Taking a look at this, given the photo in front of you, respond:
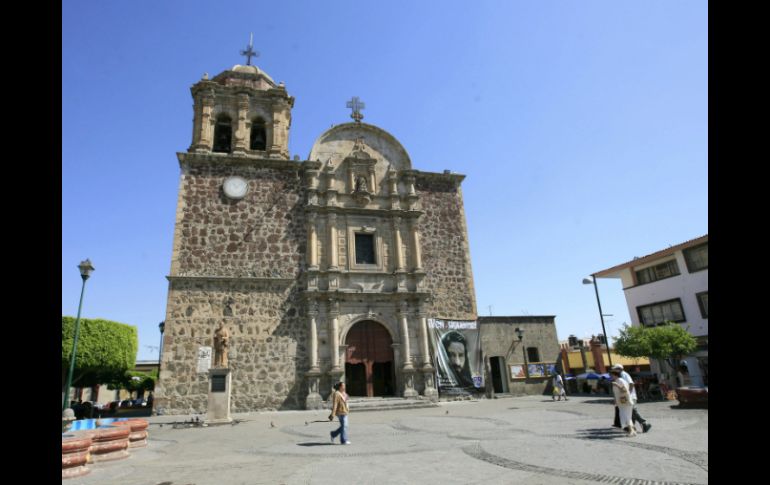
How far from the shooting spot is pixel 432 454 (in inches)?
298

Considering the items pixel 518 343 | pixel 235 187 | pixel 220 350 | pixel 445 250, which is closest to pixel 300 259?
pixel 235 187

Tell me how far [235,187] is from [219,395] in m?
9.66

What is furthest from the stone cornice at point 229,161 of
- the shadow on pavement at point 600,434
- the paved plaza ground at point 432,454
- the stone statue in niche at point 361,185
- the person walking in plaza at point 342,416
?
the shadow on pavement at point 600,434

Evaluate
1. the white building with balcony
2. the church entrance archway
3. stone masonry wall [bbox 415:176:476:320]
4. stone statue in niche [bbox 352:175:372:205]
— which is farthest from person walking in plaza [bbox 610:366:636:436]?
the white building with balcony

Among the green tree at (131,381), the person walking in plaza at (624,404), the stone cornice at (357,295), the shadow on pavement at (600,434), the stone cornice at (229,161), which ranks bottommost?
the shadow on pavement at (600,434)

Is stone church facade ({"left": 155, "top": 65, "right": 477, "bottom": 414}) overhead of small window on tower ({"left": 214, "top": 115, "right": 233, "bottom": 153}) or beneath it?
beneath

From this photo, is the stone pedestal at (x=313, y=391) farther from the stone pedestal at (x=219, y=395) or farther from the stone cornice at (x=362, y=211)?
the stone cornice at (x=362, y=211)

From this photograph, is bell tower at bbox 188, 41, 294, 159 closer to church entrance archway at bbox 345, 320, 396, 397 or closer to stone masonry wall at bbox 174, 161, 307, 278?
stone masonry wall at bbox 174, 161, 307, 278

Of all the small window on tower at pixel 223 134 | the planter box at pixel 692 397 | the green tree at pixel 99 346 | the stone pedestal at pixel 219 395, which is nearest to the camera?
the planter box at pixel 692 397

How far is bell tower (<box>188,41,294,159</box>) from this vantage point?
21.1m

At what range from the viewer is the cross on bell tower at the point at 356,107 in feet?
76.8

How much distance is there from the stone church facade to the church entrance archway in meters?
0.05

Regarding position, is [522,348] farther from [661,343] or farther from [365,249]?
[365,249]

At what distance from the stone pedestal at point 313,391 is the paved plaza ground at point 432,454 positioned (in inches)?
197
